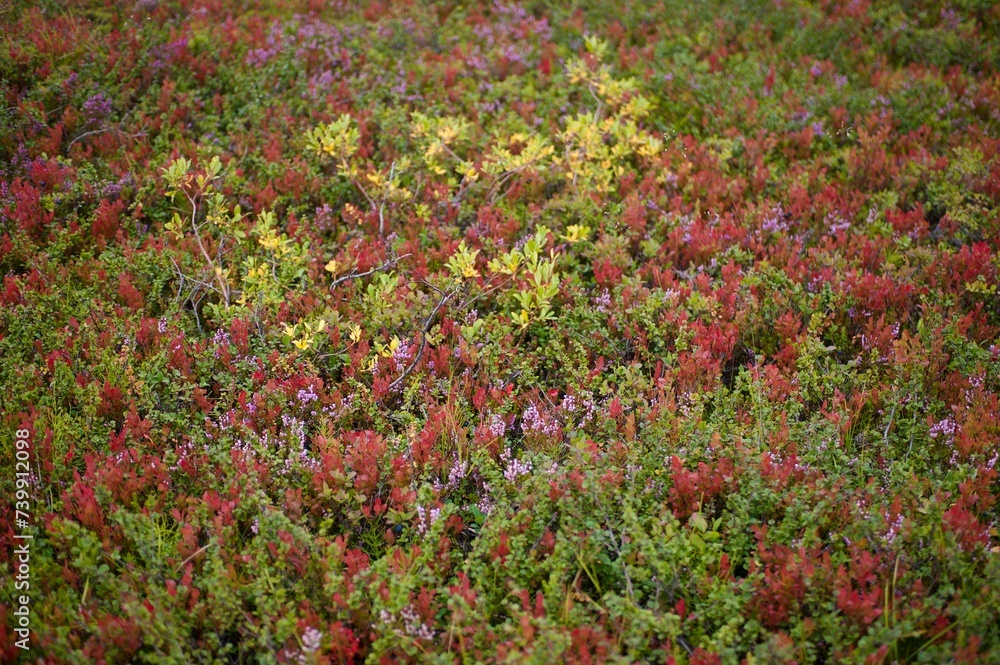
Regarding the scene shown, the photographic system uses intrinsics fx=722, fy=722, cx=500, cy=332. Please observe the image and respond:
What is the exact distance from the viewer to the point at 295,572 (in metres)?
3.44

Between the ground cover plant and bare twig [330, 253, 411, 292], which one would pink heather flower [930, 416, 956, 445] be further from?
bare twig [330, 253, 411, 292]

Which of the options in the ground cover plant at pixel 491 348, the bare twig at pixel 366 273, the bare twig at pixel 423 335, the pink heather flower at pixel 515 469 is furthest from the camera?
the bare twig at pixel 366 273

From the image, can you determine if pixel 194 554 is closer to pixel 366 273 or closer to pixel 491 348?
pixel 491 348

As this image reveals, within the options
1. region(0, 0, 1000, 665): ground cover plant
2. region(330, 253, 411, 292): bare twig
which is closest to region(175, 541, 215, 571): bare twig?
region(0, 0, 1000, 665): ground cover plant

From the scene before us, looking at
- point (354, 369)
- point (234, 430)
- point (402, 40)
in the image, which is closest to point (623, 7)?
point (402, 40)

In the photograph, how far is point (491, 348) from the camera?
4.80 m

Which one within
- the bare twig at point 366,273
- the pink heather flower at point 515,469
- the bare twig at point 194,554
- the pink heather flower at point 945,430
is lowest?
the bare twig at point 194,554

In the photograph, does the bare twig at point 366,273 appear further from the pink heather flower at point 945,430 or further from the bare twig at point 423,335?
the pink heather flower at point 945,430

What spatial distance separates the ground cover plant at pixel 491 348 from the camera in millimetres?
3225

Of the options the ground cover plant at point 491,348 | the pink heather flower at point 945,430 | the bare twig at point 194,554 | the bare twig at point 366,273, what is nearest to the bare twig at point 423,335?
the ground cover plant at point 491,348

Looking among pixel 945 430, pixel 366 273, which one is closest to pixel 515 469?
pixel 366 273

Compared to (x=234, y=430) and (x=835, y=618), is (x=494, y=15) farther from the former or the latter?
(x=835, y=618)

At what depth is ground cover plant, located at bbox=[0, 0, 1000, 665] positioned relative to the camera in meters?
3.22

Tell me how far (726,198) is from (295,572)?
502 cm
